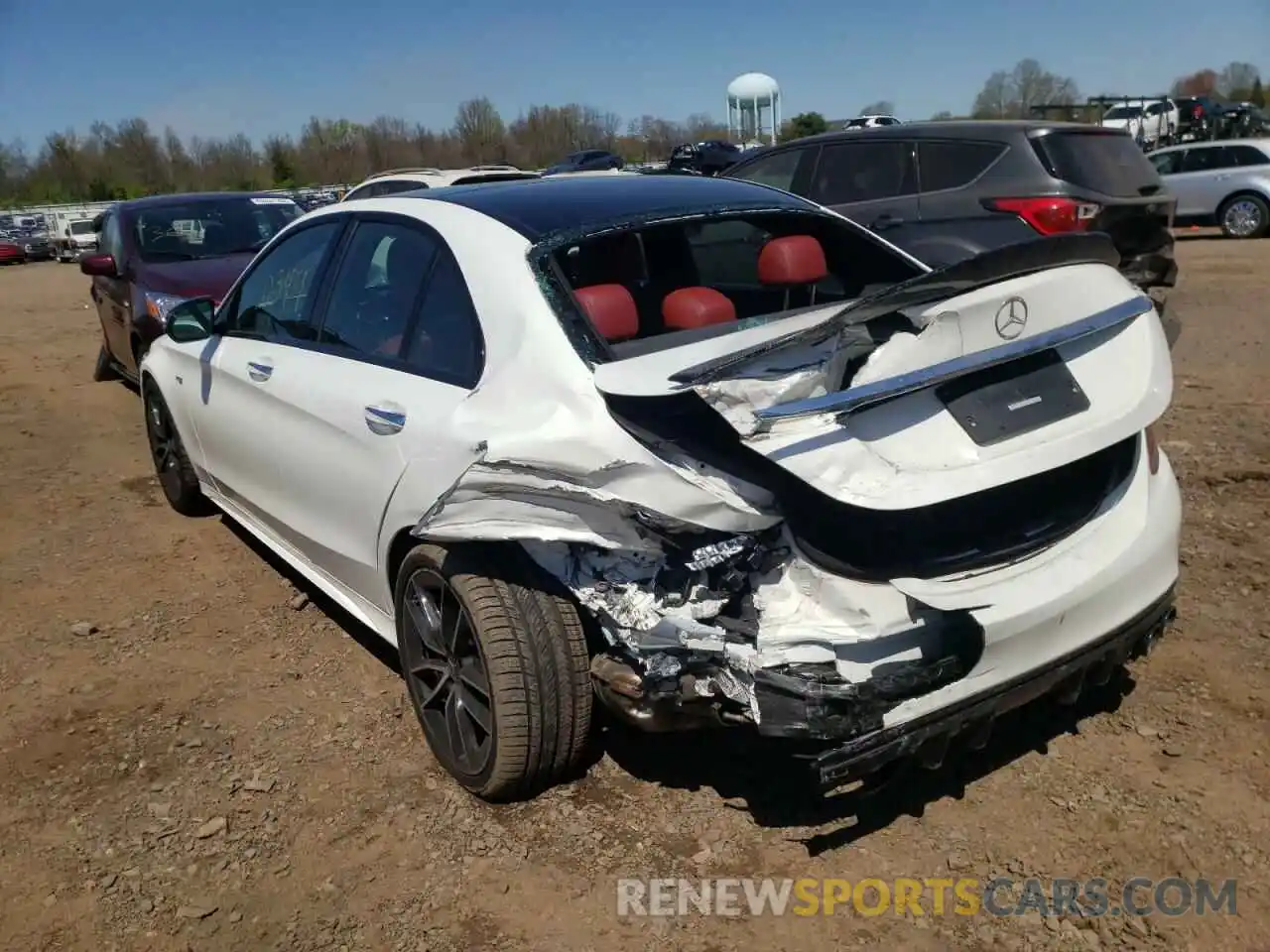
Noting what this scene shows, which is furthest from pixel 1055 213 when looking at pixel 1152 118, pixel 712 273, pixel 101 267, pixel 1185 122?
pixel 1185 122

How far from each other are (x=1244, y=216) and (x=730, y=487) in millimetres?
16841

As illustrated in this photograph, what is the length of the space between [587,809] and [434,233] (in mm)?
1803

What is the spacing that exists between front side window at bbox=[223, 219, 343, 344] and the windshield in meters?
4.02

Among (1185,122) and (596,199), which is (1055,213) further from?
(1185,122)

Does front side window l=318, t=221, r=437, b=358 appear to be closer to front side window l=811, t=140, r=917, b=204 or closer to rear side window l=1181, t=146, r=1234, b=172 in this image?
front side window l=811, t=140, r=917, b=204

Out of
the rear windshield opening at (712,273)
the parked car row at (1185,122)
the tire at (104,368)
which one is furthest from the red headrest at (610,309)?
the parked car row at (1185,122)

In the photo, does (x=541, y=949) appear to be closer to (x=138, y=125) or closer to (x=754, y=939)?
(x=754, y=939)

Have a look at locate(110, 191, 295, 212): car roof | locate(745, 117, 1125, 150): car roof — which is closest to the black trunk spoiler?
locate(745, 117, 1125, 150): car roof

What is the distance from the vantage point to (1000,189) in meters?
7.38

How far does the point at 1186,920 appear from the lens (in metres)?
2.39

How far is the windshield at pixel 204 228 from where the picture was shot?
8.02 m

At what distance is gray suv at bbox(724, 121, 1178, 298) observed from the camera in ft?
24.0

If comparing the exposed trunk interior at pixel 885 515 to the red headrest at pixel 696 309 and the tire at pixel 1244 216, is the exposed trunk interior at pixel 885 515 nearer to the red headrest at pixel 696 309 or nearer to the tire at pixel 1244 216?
the red headrest at pixel 696 309

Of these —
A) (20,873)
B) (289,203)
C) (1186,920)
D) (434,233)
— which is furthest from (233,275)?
(1186,920)
